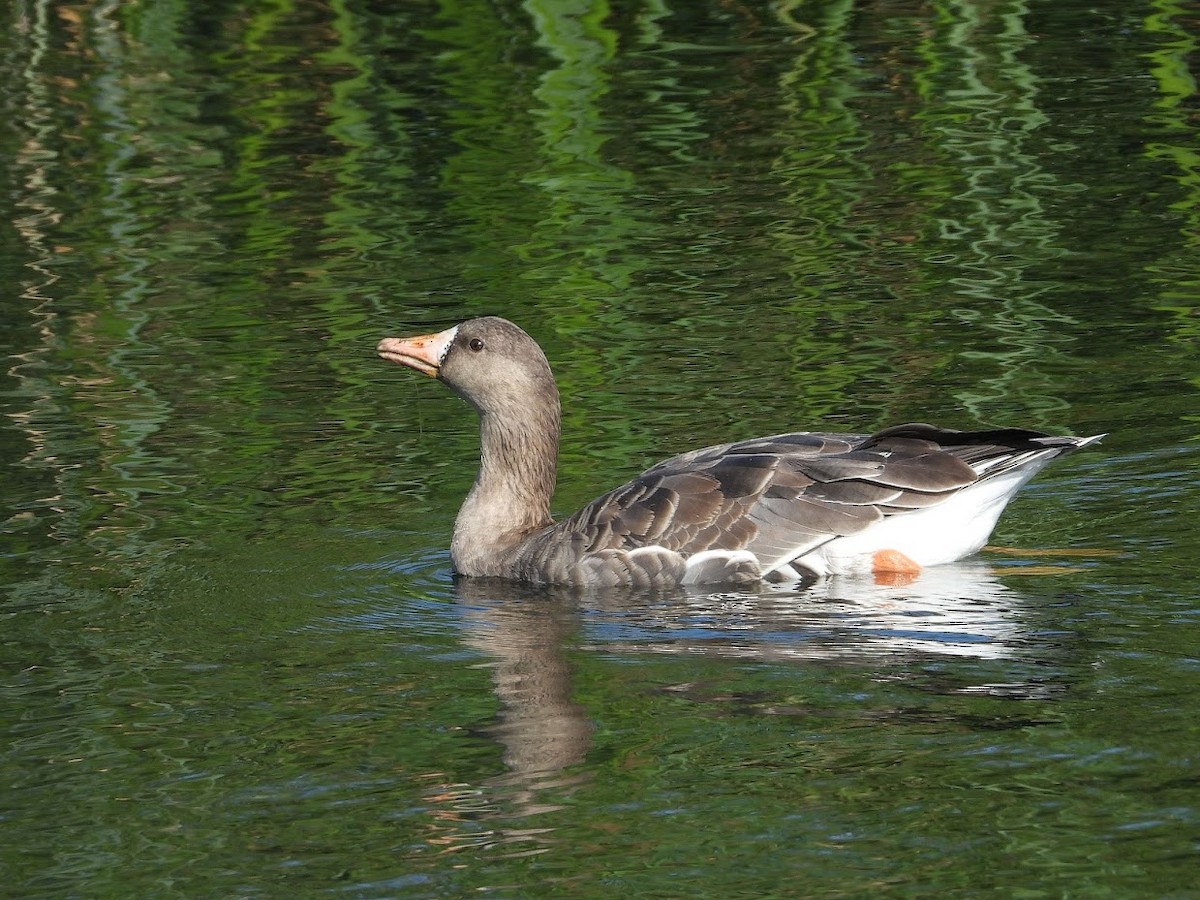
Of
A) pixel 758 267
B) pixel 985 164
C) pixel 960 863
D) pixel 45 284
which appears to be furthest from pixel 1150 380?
pixel 45 284

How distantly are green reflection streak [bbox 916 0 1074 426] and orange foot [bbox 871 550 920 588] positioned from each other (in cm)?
226

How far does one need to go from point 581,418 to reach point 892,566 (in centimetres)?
320

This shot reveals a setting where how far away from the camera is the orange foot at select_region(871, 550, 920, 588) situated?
9383 mm

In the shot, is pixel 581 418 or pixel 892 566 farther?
pixel 581 418

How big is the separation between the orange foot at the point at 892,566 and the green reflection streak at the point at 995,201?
2.26 metres

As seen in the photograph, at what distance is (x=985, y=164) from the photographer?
16.5 metres

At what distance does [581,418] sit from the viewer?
1219cm

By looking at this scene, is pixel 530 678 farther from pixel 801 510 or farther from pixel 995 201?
pixel 995 201

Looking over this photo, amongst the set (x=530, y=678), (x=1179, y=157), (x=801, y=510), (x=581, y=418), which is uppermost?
(x=1179, y=157)

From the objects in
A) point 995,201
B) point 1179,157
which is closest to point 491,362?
point 995,201

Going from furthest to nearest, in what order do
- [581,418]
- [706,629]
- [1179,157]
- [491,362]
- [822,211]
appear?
[1179,157] < [822,211] < [581,418] < [491,362] < [706,629]

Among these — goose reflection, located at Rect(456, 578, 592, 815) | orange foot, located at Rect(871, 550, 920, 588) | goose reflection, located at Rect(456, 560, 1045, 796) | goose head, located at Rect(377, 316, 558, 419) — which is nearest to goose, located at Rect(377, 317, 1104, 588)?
orange foot, located at Rect(871, 550, 920, 588)

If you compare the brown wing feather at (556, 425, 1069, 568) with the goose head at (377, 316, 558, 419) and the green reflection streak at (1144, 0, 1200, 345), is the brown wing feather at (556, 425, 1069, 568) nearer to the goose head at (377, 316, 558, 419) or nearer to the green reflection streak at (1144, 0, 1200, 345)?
the goose head at (377, 316, 558, 419)

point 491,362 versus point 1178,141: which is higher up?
point 1178,141
